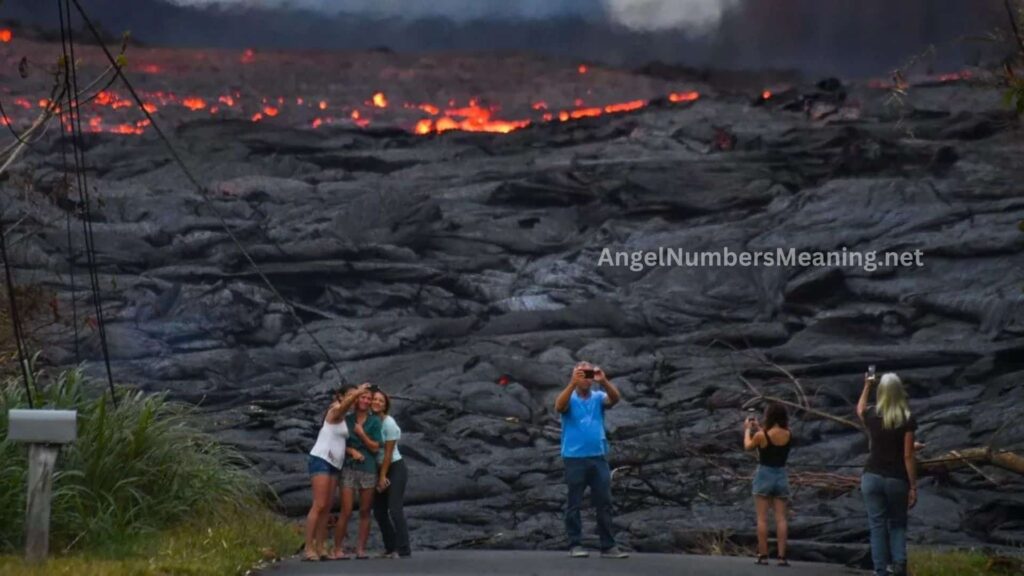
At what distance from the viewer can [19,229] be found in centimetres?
2209

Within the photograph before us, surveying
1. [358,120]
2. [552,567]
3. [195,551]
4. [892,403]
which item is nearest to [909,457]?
[892,403]

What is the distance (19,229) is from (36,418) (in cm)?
1244

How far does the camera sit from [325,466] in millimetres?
12711

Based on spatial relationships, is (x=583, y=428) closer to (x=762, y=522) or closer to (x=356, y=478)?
(x=762, y=522)

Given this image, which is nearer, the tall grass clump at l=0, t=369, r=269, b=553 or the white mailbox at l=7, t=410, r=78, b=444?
the white mailbox at l=7, t=410, r=78, b=444

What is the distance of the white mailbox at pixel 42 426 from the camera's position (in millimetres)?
10352

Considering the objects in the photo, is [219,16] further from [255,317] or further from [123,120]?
[255,317]

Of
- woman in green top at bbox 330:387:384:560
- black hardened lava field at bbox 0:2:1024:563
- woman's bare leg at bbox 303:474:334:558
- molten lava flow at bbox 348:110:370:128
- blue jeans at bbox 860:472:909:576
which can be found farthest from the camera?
molten lava flow at bbox 348:110:370:128

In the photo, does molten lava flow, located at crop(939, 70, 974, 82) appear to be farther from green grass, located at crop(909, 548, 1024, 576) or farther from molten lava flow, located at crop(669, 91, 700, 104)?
green grass, located at crop(909, 548, 1024, 576)

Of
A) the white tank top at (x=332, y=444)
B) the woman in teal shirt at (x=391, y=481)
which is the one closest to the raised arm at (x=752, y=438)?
Result: the woman in teal shirt at (x=391, y=481)

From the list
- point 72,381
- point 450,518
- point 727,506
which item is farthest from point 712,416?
point 72,381

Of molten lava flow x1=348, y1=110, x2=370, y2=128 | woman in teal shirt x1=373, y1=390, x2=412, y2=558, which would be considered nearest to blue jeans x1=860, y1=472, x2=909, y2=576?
woman in teal shirt x1=373, y1=390, x2=412, y2=558

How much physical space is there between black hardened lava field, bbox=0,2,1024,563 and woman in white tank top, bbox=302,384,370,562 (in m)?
6.58

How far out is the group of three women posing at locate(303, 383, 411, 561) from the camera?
498 inches
